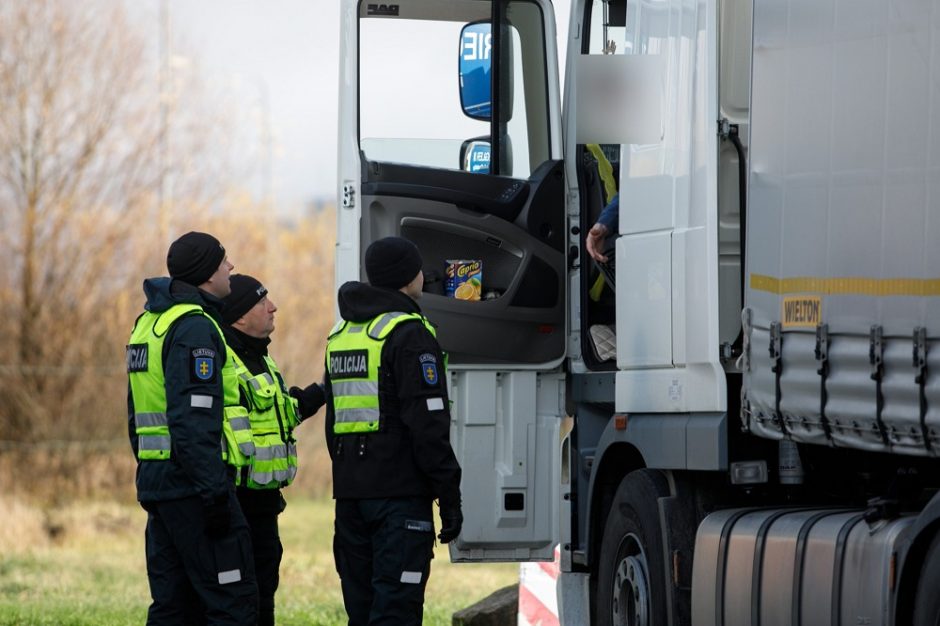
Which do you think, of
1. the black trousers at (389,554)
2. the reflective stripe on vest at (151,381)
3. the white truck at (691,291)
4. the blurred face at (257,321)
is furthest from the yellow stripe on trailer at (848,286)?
the blurred face at (257,321)

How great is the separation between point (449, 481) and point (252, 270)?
19.0m

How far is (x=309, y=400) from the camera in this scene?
26.2ft

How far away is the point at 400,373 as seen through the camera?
676 cm

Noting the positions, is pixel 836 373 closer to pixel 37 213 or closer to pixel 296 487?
pixel 37 213

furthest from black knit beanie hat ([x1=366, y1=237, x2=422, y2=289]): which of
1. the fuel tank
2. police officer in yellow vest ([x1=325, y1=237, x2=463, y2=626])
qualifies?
the fuel tank

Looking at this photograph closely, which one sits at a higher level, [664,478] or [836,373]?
[836,373]

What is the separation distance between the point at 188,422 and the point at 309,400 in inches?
60.8

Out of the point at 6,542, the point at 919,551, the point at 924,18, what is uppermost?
the point at 924,18

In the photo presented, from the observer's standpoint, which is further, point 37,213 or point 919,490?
point 37,213

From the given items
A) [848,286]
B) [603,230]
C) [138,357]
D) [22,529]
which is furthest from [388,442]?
[22,529]

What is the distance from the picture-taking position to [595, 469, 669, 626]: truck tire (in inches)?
260

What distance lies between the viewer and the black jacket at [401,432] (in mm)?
6691

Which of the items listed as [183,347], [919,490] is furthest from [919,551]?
[183,347]

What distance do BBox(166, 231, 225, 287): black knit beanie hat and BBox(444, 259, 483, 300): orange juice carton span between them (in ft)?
4.98
